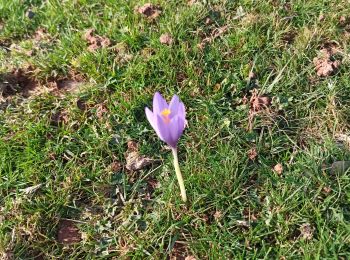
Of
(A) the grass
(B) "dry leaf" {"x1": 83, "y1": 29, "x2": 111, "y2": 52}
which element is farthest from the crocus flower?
(B) "dry leaf" {"x1": 83, "y1": 29, "x2": 111, "y2": 52}

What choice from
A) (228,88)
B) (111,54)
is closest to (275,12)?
(228,88)

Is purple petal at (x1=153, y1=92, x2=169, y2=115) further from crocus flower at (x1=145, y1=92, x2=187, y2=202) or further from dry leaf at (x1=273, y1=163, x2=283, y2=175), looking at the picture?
dry leaf at (x1=273, y1=163, x2=283, y2=175)

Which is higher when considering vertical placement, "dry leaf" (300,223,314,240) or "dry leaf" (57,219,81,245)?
"dry leaf" (57,219,81,245)

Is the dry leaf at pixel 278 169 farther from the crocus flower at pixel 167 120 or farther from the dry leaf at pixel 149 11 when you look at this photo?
the dry leaf at pixel 149 11

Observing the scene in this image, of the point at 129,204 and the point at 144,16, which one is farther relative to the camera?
the point at 144,16

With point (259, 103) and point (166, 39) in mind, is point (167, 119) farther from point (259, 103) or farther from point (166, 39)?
point (166, 39)

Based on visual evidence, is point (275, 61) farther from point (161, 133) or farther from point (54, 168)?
point (54, 168)
